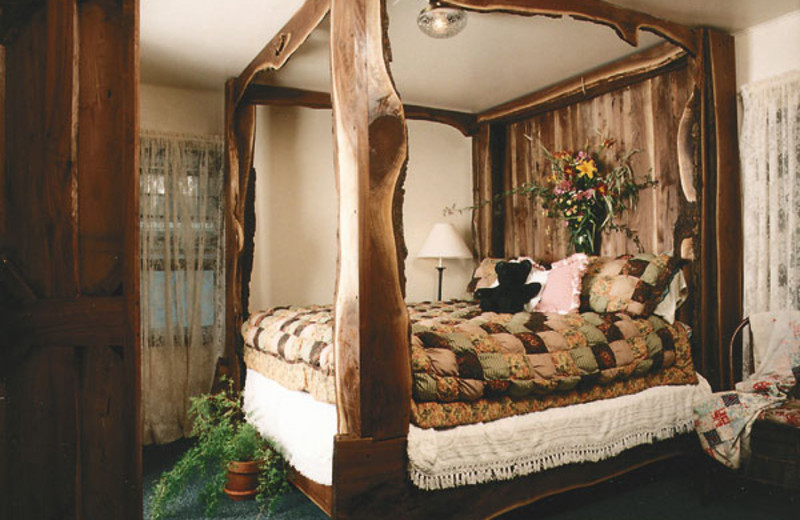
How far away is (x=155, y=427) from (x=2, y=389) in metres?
2.89

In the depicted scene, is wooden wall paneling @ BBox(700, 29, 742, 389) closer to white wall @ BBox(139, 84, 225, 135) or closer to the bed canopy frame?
the bed canopy frame

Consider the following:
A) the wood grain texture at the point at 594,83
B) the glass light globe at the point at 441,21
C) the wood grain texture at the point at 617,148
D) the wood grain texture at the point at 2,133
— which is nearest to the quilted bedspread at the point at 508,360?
the wood grain texture at the point at 617,148

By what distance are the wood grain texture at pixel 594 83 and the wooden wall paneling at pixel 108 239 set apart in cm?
310

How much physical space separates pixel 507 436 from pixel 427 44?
7.59ft

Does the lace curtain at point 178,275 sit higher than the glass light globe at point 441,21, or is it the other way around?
the glass light globe at point 441,21

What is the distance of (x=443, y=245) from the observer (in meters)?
5.09

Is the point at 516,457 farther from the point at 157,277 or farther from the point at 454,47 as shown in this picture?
the point at 157,277

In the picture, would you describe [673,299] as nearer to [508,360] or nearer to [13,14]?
[508,360]

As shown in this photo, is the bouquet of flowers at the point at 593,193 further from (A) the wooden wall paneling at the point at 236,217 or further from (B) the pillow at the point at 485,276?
(A) the wooden wall paneling at the point at 236,217

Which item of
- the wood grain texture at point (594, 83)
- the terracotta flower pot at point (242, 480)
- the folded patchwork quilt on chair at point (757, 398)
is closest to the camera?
the folded patchwork quilt on chair at point (757, 398)

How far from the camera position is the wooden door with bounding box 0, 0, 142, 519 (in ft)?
5.20

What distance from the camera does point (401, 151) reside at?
2.33 m

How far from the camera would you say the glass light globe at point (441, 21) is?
3002 millimetres

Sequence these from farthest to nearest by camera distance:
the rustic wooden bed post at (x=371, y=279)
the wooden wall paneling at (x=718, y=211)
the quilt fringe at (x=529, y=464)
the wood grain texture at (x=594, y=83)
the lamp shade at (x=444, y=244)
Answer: the lamp shade at (x=444, y=244) → the wood grain texture at (x=594, y=83) → the wooden wall paneling at (x=718, y=211) → the quilt fringe at (x=529, y=464) → the rustic wooden bed post at (x=371, y=279)
